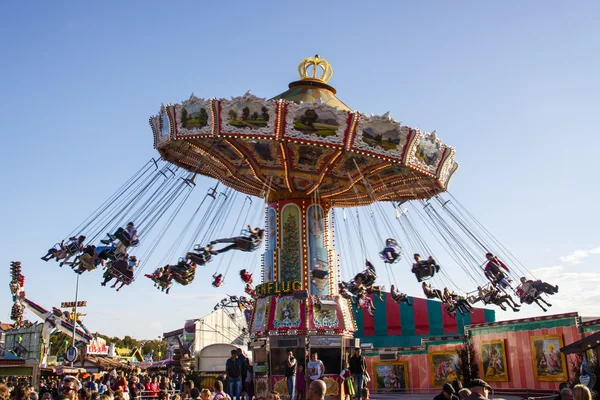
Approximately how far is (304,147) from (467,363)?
969 cm

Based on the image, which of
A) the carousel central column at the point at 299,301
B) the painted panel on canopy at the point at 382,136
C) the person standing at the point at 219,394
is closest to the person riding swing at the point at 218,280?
the carousel central column at the point at 299,301

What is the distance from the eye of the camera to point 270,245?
20141mm

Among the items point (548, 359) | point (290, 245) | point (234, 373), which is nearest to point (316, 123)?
point (290, 245)

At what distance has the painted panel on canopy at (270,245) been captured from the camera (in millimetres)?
19766

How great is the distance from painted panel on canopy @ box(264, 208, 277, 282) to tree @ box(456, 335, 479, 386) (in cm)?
742

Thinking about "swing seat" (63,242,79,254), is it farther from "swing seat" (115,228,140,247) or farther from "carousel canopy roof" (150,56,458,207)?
"carousel canopy roof" (150,56,458,207)

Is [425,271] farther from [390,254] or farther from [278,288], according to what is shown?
[278,288]

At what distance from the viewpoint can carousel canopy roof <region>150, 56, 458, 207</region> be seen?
1630 centimetres

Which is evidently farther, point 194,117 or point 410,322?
point 410,322

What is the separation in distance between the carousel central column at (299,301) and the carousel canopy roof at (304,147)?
0.95m

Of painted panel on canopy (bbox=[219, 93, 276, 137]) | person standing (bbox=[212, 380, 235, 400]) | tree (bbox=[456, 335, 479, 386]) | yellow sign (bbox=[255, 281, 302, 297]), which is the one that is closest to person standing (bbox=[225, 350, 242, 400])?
yellow sign (bbox=[255, 281, 302, 297])

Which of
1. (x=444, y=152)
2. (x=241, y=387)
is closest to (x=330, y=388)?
(x=241, y=387)

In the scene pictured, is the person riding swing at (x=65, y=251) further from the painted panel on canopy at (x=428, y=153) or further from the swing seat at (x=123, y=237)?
the painted panel on canopy at (x=428, y=153)

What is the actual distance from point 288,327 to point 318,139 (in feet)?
19.9
